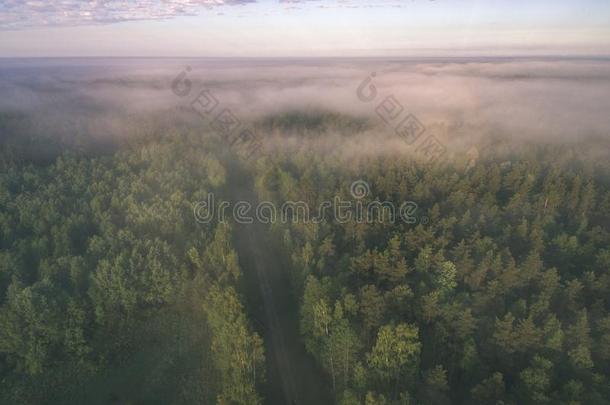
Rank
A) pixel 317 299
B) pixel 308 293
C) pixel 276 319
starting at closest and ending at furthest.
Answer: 1. pixel 317 299
2. pixel 308 293
3. pixel 276 319

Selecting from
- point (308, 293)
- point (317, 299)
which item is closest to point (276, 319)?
point (308, 293)

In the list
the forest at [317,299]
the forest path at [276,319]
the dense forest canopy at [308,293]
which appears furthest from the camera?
the forest path at [276,319]

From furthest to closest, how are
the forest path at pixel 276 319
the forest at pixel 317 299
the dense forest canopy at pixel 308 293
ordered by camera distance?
the forest path at pixel 276 319 → the dense forest canopy at pixel 308 293 → the forest at pixel 317 299

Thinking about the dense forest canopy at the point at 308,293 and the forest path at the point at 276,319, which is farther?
the forest path at the point at 276,319

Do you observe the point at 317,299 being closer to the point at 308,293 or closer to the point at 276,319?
the point at 308,293
